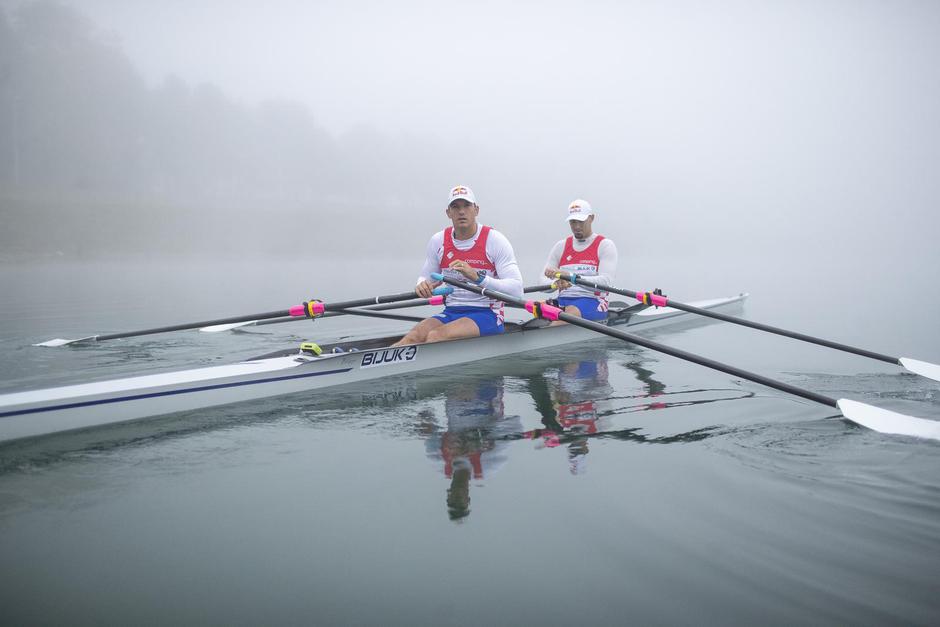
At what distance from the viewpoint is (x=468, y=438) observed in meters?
4.34

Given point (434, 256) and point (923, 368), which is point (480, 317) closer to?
point (434, 256)

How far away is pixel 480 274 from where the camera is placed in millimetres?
6672

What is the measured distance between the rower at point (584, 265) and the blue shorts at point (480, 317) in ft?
6.73

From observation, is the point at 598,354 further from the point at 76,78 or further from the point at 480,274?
the point at 76,78

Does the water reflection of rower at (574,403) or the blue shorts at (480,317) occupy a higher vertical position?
the blue shorts at (480,317)

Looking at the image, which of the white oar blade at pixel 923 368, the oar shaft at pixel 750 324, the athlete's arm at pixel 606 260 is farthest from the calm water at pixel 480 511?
the athlete's arm at pixel 606 260

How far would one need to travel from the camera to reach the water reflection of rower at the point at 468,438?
3500 mm

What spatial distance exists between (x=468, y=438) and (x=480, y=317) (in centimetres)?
272

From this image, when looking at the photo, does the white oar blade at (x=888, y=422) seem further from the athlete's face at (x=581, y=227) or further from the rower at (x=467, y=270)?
the athlete's face at (x=581, y=227)

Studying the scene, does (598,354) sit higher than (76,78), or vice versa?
(76,78)

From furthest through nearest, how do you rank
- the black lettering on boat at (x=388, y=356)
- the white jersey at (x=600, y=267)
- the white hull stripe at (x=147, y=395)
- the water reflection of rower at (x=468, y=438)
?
the white jersey at (x=600, y=267)
the black lettering on boat at (x=388, y=356)
the white hull stripe at (x=147, y=395)
the water reflection of rower at (x=468, y=438)

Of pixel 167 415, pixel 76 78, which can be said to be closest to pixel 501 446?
pixel 167 415

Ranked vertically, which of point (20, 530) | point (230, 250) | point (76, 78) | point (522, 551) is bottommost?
point (522, 551)

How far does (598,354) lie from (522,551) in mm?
5585
